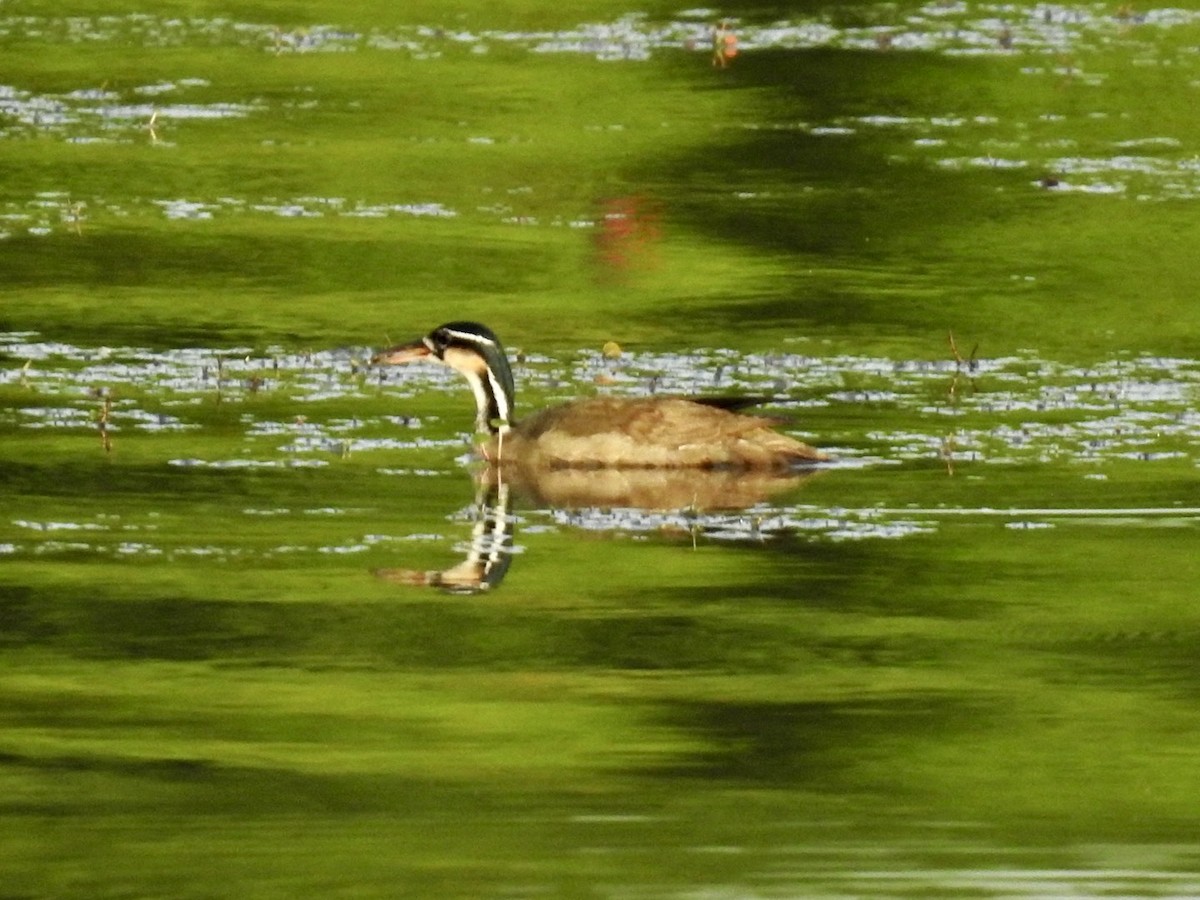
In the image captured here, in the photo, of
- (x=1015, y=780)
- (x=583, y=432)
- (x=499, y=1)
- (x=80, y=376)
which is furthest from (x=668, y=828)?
(x=499, y=1)

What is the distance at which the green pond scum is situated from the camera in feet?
27.2

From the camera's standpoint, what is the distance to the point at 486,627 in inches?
411

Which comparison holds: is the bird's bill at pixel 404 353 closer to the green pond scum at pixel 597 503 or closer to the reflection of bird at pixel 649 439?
the green pond scum at pixel 597 503

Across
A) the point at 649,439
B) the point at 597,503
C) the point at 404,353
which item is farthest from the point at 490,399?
the point at 597,503

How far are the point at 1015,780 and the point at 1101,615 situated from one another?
202 centimetres

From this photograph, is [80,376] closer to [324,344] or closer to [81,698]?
[324,344]

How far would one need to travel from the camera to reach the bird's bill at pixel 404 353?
46.8 feet

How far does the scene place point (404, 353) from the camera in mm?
14336

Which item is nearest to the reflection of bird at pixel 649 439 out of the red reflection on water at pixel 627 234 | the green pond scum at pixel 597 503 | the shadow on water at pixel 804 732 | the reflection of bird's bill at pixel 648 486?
the reflection of bird's bill at pixel 648 486

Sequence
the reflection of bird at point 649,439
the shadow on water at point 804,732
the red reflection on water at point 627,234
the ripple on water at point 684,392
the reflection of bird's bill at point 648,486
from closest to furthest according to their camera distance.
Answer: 1. the shadow on water at point 804,732
2. the ripple on water at point 684,392
3. the reflection of bird's bill at point 648,486
4. the reflection of bird at point 649,439
5. the red reflection on water at point 627,234

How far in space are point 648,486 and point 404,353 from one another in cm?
167

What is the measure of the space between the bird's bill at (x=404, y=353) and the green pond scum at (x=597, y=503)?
23cm

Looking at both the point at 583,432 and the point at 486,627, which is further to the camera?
the point at 583,432

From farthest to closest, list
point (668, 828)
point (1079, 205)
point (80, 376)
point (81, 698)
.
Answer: point (1079, 205) < point (80, 376) < point (81, 698) < point (668, 828)
